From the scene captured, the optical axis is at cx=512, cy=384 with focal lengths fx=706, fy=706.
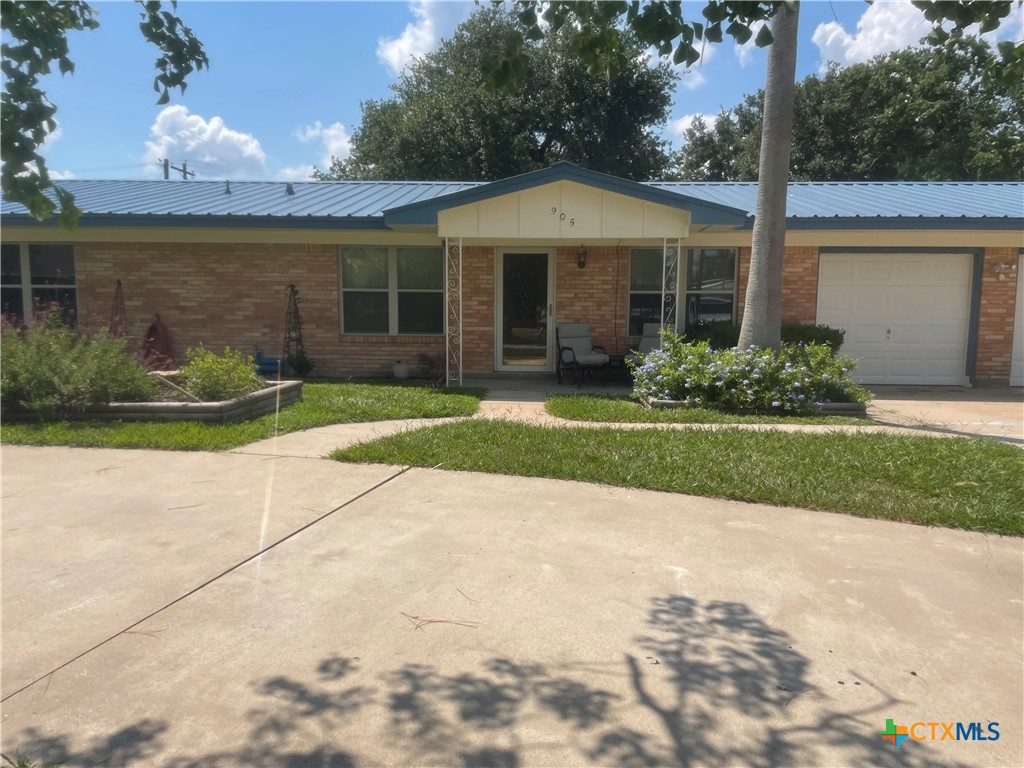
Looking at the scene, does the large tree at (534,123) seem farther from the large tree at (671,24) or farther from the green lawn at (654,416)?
the large tree at (671,24)

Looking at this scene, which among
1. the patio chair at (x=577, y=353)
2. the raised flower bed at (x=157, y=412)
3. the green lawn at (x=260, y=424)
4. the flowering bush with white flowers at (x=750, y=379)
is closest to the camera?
the green lawn at (x=260, y=424)

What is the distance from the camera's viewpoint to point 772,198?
9.20 m

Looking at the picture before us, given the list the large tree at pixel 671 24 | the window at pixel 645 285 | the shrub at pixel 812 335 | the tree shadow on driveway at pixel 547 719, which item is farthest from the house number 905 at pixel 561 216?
the tree shadow on driveway at pixel 547 719

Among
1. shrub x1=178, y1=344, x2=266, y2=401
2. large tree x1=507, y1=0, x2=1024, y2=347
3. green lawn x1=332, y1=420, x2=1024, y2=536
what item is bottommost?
green lawn x1=332, y1=420, x2=1024, y2=536

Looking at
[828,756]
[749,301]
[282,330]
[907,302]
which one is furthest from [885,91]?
[828,756]

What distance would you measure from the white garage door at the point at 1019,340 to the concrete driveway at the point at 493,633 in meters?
9.53

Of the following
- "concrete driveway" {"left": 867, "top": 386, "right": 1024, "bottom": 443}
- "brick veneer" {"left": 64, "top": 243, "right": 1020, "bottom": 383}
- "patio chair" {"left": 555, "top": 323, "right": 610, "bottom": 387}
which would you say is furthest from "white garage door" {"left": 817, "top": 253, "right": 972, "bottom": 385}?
"patio chair" {"left": 555, "top": 323, "right": 610, "bottom": 387}

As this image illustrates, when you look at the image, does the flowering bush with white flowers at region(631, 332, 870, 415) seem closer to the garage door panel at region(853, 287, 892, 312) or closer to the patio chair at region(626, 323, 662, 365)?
the patio chair at region(626, 323, 662, 365)

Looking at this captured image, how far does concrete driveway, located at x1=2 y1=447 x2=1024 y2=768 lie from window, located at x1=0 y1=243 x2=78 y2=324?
9.05 m

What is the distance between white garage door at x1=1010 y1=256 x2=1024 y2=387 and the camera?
39.4 feet

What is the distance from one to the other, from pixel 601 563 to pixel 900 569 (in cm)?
171

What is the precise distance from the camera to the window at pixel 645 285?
12.6 metres

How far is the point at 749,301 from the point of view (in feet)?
31.2

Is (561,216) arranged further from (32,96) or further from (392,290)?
(32,96)
